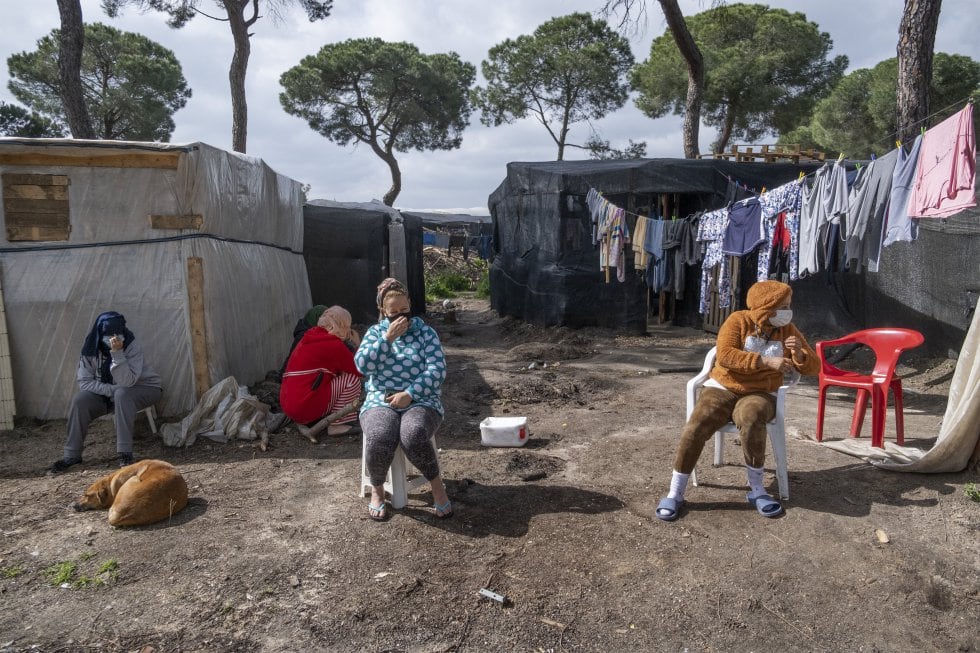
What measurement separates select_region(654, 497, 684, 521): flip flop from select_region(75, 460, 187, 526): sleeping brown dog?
9.32 ft

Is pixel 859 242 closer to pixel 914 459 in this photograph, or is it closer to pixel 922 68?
pixel 914 459

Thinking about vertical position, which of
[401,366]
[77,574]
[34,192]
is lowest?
[77,574]

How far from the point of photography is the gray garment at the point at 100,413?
4.68 meters

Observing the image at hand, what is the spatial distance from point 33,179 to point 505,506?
15.8 feet

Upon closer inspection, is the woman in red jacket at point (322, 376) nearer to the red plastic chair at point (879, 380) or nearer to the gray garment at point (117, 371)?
the gray garment at point (117, 371)

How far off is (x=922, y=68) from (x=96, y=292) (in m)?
9.09

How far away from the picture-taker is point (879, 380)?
4598 millimetres

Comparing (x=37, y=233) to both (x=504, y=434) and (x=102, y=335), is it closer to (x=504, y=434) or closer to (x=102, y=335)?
(x=102, y=335)

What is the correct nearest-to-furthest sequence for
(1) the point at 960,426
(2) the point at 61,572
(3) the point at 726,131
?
(2) the point at 61,572
(1) the point at 960,426
(3) the point at 726,131

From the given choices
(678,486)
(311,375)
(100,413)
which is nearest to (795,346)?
(678,486)

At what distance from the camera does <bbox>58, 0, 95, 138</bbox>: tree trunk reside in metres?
8.94

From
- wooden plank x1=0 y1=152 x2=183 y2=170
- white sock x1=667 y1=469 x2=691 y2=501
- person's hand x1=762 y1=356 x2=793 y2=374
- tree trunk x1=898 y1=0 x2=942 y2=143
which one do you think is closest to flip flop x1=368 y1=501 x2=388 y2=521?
white sock x1=667 y1=469 x2=691 y2=501

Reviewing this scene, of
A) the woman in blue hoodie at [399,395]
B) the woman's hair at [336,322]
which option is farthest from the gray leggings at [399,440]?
the woman's hair at [336,322]

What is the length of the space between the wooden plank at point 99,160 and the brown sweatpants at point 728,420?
15.6 ft
